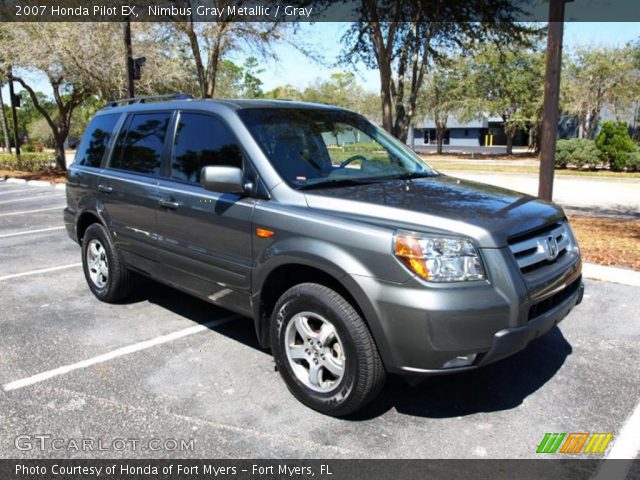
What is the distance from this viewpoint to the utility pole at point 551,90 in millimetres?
7809

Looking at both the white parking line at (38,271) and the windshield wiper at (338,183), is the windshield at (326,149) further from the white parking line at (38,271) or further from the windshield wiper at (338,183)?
the white parking line at (38,271)

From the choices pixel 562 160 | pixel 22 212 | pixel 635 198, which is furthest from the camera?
pixel 562 160

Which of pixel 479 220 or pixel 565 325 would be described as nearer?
pixel 479 220

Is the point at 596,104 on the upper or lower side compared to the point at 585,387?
upper

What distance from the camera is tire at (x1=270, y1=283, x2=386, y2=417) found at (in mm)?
3111

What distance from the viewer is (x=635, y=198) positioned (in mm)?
14289

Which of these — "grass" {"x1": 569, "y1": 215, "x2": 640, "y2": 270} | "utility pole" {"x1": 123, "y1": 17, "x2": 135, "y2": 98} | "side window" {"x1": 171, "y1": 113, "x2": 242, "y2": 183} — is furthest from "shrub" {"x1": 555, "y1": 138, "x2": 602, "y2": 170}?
"side window" {"x1": 171, "y1": 113, "x2": 242, "y2": 183}

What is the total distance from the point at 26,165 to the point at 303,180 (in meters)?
26.1

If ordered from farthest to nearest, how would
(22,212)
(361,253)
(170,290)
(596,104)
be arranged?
(596,104), (22,212), (170,290), (361,253)

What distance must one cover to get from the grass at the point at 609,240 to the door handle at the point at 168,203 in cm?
517

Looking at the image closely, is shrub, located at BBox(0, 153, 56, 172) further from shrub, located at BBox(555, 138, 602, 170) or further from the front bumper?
the front bumper

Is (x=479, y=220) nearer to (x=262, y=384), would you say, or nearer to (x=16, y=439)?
(x=262, y=384)

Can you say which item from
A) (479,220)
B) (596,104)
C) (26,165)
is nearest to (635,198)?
(479,220)

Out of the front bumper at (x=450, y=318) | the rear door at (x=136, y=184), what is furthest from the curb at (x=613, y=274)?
the rear door at (x=136, y=184)
